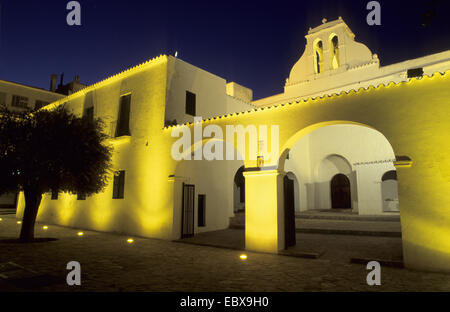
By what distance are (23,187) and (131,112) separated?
4748mm

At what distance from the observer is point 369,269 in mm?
5680

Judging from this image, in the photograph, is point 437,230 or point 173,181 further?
point 173,181

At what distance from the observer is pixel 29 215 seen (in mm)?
9227

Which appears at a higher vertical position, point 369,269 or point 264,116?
point 264,116

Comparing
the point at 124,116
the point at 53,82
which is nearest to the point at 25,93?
the point at 53,82

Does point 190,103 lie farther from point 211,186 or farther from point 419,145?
point 419,145

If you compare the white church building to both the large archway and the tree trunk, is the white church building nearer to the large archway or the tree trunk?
the large archway

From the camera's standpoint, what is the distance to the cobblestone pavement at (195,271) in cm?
455

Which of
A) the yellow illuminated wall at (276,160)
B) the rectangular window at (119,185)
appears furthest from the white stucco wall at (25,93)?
the rectangular window at (119,185)

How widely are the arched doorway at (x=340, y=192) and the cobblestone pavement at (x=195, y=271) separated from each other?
1309 cm

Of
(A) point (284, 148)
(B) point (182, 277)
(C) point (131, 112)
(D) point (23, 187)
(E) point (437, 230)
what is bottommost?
(B) point (182, 277)

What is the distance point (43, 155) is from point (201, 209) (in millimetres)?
6106
